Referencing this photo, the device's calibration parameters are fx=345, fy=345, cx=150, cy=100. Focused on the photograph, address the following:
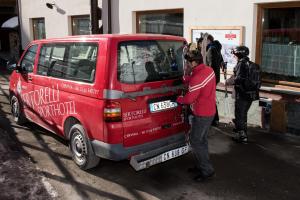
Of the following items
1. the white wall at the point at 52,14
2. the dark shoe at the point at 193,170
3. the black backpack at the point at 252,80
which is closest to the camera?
the dark shoe at the point at 193,170

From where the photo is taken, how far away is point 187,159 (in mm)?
5773

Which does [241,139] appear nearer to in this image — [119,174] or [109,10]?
[119,174]

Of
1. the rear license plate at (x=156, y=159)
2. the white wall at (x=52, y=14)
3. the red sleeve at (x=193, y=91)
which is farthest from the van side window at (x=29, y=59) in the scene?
the white wall at (x=52, y=14)

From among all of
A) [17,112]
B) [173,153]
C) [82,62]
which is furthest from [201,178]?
[17,112]

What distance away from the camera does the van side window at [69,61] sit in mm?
4797

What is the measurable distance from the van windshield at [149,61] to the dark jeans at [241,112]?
5.79 ft

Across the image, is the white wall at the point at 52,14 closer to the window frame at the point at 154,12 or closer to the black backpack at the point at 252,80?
the window frame at the point at 154,12

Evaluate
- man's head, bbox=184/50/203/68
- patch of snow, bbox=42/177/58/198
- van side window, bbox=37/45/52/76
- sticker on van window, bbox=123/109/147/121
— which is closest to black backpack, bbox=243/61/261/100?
man's head, bbox=184/50/203/68

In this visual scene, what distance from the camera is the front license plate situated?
473cm

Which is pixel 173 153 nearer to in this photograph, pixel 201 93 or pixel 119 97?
pixel 201 93

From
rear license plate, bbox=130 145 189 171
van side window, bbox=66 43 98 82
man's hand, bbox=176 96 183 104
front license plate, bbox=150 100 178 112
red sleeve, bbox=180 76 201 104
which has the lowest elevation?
rear license plate, bbox=130 145 189 171

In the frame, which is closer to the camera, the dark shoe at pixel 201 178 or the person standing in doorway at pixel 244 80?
the dark shoe at pixel 201 178

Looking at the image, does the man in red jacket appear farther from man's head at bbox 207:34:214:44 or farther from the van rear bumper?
man's head at bbox 207:34:214:44

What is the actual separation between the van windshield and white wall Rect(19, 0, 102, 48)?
7.15 meters
